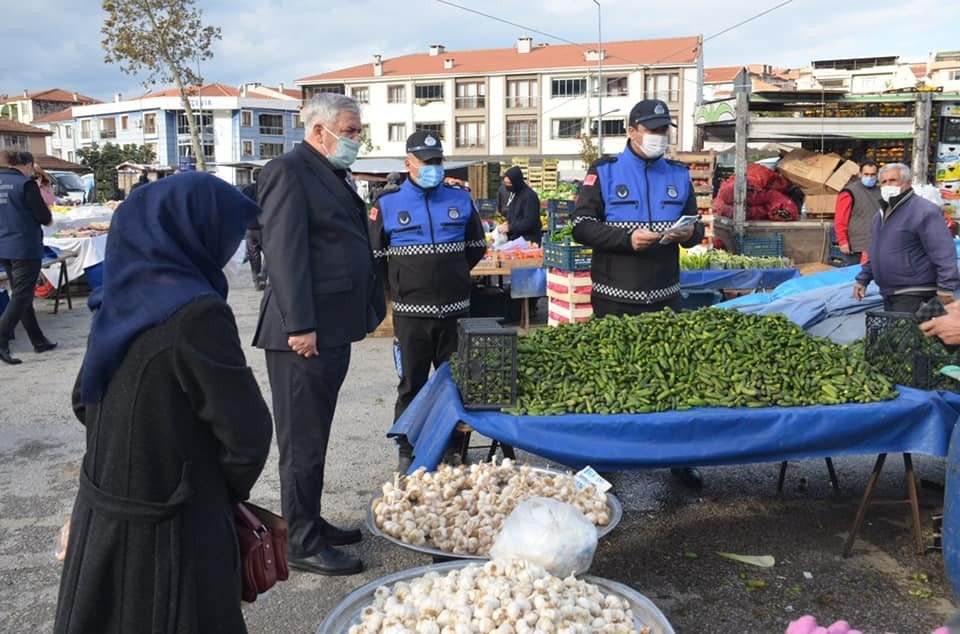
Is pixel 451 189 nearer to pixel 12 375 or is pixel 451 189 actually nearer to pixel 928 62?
pixel 12 375

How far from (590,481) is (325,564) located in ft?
4.61

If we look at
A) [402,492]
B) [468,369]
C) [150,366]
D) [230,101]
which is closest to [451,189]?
[468,369]

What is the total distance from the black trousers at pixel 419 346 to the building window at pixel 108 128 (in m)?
84.4

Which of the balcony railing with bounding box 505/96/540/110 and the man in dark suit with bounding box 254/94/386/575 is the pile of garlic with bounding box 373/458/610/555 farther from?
the balcony railing with bounding box 505/96/540/110

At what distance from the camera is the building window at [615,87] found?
6084 cm

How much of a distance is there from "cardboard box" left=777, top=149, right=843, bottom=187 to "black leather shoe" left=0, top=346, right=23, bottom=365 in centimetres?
1206

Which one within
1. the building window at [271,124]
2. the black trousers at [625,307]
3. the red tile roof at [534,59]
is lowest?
the black trousers at [625,307]

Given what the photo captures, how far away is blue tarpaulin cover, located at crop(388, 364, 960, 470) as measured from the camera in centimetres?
364

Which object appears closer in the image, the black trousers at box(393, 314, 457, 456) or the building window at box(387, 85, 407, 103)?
the black trousers at box(393, 314, 457, 456)

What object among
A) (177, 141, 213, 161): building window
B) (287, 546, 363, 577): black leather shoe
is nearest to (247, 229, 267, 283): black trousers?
(287, 546, 363, 577): black leather shoe

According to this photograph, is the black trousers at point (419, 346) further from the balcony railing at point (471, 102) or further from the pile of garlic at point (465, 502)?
the balcony railing at point (471, 102)

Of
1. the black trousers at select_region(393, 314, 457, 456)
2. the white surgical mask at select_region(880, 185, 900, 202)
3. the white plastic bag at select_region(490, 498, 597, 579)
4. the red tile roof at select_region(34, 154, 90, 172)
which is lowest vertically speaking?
the white plastic bag at select_region(490, 498, 597, 579)

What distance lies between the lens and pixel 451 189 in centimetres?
553

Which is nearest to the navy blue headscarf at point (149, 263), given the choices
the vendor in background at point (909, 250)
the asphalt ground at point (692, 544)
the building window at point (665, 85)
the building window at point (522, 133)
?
the asphalt ground at point (692, 544)
